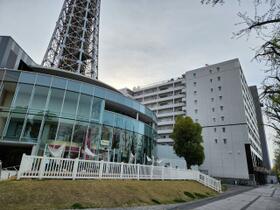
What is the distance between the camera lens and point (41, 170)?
873 cm

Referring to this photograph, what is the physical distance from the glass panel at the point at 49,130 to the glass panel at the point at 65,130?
0.41 meters

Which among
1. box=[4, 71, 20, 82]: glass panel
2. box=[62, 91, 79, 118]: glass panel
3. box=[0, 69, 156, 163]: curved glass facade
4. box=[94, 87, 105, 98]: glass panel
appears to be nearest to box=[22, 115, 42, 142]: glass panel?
box=[0, 69, 156, 163]: curved glass facade

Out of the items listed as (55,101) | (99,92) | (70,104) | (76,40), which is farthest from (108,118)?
(76,40)

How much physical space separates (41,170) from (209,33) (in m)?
9.85

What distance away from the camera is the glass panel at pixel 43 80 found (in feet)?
54.8

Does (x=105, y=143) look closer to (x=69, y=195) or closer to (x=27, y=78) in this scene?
(x=27, y=78)

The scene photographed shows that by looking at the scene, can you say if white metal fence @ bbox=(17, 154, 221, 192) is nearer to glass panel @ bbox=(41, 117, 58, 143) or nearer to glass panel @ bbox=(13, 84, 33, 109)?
glass panel @ bbox=(41, 117, 58, 143)

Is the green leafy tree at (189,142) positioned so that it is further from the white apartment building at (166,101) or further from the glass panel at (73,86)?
the white apartment building at (166,101)

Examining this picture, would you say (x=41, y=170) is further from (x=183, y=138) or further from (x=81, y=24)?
(x=81, y=24)

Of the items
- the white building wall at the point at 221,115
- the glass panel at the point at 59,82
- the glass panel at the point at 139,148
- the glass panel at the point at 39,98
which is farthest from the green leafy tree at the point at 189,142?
the white building wall at the point at 221,115

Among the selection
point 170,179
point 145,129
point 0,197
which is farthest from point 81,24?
point 0,197

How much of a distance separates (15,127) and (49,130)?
8.28ft

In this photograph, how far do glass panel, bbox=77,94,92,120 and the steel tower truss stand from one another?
2487 centimetres

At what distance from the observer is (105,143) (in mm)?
18562
